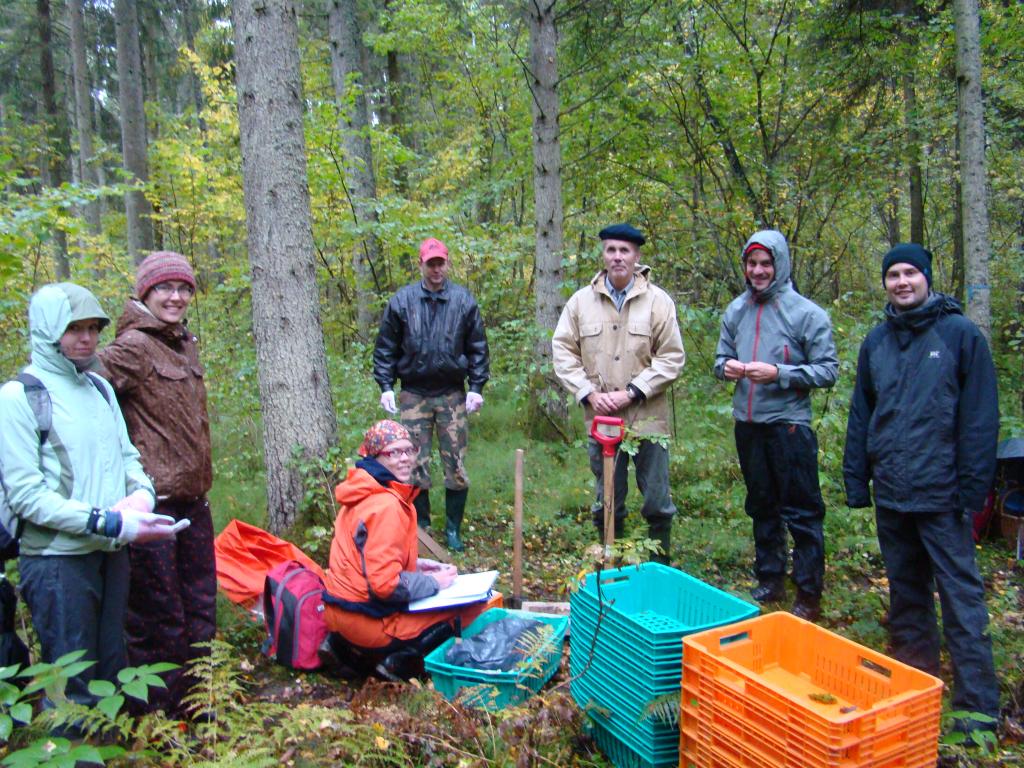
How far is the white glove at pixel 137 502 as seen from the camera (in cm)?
297

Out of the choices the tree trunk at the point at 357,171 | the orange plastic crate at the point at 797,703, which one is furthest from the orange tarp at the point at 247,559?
the tree trunk at the point at 357,171

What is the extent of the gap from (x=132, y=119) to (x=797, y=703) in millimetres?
13569

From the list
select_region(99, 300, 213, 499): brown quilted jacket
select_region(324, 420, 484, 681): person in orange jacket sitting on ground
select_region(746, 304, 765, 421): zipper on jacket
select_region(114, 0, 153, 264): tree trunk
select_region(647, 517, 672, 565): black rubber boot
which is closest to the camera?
select_region(99, 300, 213, 499): brown quilted jacket

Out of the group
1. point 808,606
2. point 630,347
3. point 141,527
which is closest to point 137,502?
point 141,527

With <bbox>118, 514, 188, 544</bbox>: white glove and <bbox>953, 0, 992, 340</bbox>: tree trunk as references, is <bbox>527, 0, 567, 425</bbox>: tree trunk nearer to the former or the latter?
<bbox>953, 0, 992, 340</bbox>: tree trunk

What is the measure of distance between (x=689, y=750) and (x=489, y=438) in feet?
21.4

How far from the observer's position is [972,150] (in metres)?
6.21

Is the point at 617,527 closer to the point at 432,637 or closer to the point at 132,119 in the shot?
the point at 432,637

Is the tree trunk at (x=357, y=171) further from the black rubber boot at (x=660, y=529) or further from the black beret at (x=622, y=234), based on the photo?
the black rubber boot at (x=660, y=529)

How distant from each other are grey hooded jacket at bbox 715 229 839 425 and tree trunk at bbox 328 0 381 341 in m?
5.15

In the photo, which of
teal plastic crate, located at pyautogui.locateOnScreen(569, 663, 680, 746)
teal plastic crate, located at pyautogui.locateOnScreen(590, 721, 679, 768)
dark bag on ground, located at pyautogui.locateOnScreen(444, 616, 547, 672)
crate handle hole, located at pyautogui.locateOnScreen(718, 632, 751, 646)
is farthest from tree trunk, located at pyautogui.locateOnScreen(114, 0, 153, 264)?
crate handle hole, located at pyautogui.locateOnScreen(718, 632, 751, 646)

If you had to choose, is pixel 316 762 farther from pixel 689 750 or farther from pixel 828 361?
pixel 828 361

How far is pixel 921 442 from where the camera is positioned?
3.44m

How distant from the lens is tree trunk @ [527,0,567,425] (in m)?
8.30
